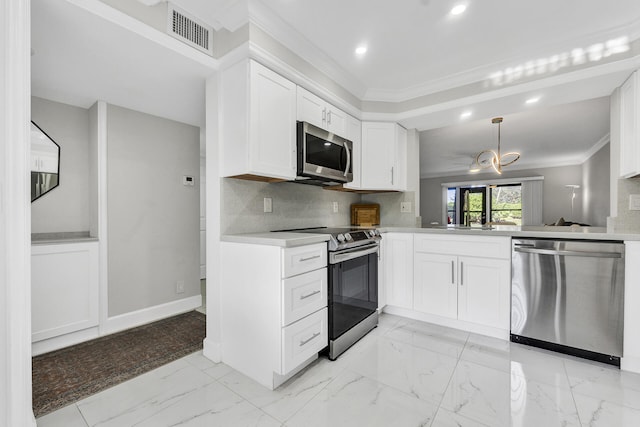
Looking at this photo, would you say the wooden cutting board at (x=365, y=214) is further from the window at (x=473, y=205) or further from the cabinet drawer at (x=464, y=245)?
the window at (x=473, y=205)

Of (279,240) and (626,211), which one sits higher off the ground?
(626,211)

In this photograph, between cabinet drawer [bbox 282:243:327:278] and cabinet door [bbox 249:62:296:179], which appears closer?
cabinet drawer [bbox 282:243:327:278]

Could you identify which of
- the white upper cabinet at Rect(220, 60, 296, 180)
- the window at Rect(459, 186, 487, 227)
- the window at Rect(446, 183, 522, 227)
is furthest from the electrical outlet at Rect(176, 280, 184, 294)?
the window at Rect(459, 186, 487, 227)

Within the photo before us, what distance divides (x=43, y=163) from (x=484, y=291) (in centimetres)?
395

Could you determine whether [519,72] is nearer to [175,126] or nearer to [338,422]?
[338,422]

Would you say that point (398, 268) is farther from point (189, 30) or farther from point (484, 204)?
point (484, 204)

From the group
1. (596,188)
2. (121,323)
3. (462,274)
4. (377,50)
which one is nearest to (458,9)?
(377,50)

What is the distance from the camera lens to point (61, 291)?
7.68ft

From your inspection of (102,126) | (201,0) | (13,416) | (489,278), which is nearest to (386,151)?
(489,278)

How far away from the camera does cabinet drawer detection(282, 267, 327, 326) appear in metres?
1.74

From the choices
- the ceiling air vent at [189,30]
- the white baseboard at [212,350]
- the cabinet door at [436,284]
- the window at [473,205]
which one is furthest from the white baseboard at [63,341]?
the window at [473,205]

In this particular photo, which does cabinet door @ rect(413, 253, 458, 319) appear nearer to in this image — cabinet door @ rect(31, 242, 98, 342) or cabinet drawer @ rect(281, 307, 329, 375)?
cabinet drawer @ rect(281, 307, 329, 375)

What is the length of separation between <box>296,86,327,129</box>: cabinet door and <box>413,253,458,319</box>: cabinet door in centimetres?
160

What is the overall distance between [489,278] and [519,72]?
1.79 meters
